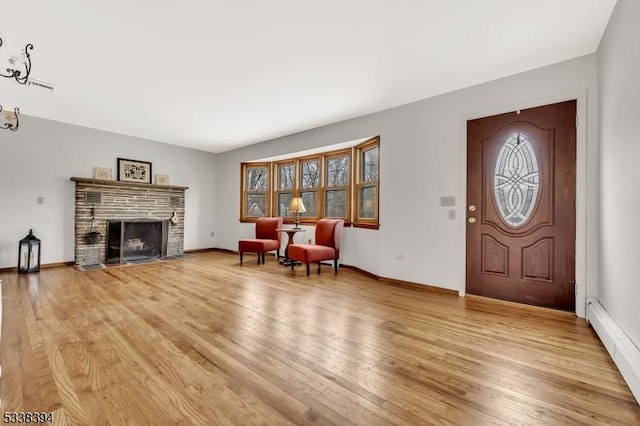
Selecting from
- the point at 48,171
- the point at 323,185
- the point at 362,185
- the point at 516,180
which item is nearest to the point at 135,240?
the point at 48,171

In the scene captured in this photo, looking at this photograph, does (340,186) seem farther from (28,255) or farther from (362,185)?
(28,255)

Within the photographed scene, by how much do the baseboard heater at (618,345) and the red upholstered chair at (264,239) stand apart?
14.5ft

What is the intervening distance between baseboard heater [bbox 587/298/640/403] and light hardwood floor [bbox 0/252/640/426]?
0.22ft

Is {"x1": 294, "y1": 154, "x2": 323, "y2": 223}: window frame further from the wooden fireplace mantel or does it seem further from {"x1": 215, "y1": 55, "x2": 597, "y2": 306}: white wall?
the wooden fireplace mantel

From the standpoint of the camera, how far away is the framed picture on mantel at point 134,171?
5.68 m

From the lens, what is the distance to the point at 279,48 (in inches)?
104

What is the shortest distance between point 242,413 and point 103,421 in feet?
2.00

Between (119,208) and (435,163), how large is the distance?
576 centimetres

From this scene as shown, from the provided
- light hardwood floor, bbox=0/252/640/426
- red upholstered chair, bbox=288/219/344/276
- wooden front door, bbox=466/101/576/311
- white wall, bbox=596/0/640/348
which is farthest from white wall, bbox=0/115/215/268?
white wall, bbox=596/0/640/348

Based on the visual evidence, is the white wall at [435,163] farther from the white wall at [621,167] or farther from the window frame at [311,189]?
the window frame at [311,189]

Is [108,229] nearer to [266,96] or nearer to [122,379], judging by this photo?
[266,96]

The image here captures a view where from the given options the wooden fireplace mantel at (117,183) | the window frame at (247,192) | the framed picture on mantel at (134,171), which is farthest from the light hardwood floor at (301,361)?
the window frame at (247,192)

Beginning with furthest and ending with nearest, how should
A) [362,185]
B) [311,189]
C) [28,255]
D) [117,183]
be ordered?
[311,189], [117,183], [362,185], [28,255]

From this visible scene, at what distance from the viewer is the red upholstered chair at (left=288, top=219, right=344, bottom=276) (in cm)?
448
